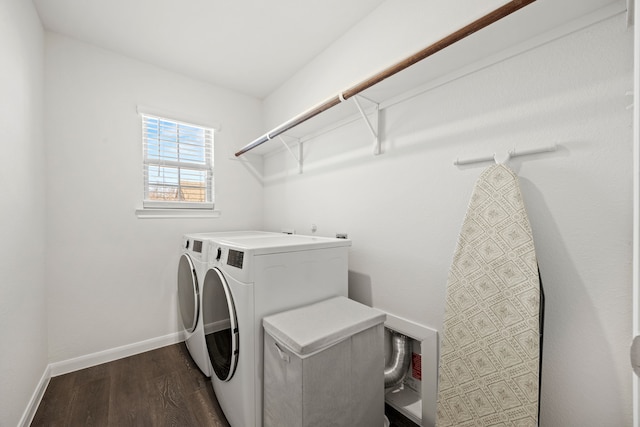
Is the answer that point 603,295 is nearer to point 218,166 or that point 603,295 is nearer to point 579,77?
point 579,77

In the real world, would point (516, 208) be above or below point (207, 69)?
below

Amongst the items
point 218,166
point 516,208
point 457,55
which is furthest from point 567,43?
point 218,166

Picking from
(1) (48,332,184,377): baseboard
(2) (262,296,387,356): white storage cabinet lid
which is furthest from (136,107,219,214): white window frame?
(2) (262,296,387,356): white storage cabinet lid

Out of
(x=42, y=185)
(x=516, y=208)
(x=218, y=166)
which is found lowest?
(x=516, y=208)

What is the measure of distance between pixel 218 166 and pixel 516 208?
2490mm

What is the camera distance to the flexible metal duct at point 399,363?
1438mm

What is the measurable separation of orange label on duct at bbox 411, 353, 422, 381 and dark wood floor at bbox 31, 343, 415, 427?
0.24m

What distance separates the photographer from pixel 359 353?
3.72ft

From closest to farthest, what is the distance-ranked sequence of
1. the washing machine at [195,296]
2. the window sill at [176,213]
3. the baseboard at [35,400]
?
the baseboard at [35,400] → the washing machine at [195,296] → the window sill at [176,213]

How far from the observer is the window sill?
2.20 m

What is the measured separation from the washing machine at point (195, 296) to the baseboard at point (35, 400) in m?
0.84

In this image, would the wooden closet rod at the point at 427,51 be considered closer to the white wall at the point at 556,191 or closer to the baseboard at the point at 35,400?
the white wall at the point at 556,191

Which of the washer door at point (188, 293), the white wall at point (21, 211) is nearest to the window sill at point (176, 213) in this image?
the washer door at point (188, 293)

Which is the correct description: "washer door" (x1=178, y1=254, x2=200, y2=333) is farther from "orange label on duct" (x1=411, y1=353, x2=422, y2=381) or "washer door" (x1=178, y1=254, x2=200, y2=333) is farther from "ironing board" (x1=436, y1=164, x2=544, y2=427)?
"ironing board" (x1=436, y1=164, x2=544, y2=427)
